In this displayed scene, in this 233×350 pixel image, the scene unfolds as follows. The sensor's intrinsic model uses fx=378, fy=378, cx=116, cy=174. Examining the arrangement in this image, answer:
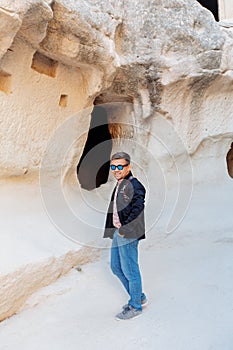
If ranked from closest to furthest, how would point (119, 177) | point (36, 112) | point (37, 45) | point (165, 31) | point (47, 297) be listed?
point (119, 177) < point (47, 297) < point (37, 45) < point (36, 112) < point (165, 31)

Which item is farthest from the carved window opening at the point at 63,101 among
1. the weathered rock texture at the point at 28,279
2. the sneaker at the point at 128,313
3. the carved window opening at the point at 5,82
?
the sneaker at the point at 128,313

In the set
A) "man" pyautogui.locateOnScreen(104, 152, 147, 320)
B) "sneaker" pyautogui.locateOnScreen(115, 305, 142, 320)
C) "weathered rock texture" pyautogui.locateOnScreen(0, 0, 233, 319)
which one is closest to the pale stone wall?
"weathered rock texture" pyautogui.locateOnScreen(0, 0, 233, 319)

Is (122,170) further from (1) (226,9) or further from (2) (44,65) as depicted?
(1) (226,9)

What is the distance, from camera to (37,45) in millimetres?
2463

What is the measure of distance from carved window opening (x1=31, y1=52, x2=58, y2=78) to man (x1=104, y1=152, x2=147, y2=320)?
47.2 inches

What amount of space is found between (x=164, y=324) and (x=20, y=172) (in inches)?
54.2

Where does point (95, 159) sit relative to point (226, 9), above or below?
below

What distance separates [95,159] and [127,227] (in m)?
2.81

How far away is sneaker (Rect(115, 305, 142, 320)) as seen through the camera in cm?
190

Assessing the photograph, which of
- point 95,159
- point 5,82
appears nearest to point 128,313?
point 5,82

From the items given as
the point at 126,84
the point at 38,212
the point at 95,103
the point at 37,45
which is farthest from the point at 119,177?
Result: the point at 95,103

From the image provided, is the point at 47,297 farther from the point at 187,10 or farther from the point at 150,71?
the point at 187,10

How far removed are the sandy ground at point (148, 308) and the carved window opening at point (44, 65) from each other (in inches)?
54.5

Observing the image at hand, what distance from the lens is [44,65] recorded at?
8.97 ft
